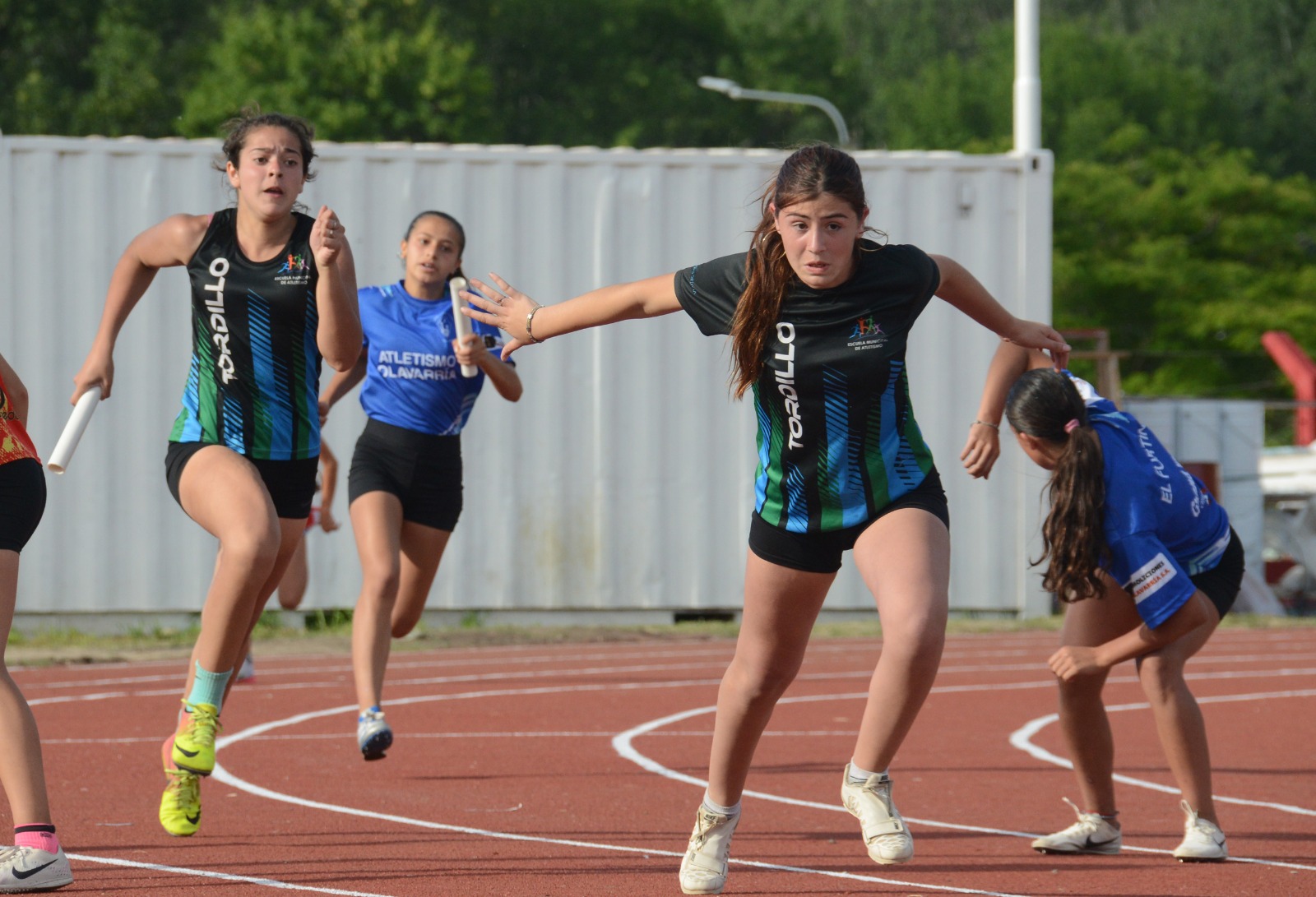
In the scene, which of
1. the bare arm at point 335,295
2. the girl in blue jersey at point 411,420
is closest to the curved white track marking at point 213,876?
the bare arm at point 335,295

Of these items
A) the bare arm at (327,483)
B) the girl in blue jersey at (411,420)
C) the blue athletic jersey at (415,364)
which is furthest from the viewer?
the bare arm at (327,483)

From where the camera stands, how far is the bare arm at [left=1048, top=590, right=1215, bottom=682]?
554 cm

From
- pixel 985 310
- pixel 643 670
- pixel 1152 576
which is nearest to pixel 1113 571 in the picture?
pixel 1152 576

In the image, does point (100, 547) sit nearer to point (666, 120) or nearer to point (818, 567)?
point (818, 567)

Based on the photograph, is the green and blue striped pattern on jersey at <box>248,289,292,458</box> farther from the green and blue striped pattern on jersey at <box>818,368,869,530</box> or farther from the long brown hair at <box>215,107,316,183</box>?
the green and blue striped pattern on jersey at <box>818,368,869,530</box>

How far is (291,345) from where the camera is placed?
564 cm

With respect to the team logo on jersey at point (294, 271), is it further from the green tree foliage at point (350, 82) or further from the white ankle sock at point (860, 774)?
the green tree foliage at point (350, 82)

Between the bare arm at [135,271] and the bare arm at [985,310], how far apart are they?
8.08 feet

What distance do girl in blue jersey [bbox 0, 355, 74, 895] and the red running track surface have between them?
30 cm

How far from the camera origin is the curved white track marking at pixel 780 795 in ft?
19.3

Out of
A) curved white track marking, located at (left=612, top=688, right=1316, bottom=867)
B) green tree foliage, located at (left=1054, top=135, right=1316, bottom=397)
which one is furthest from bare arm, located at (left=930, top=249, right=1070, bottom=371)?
green tree foliage, located at (left=1054, top=135, right=1316, bottom=397)

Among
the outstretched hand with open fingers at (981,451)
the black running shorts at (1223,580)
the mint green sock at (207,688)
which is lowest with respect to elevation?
the mint green sock at (207,688)

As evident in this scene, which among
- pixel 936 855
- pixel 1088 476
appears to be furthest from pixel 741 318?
pixel 936 855

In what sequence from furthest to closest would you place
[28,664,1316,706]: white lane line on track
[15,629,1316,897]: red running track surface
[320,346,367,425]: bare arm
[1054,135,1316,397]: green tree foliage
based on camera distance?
[1054,135,1316,397]: green tree foliage → [28,664,1316,706]: white lane line on track → [320,346,367,425]: bare arm → [15,629,1316,897]: red running track surface
